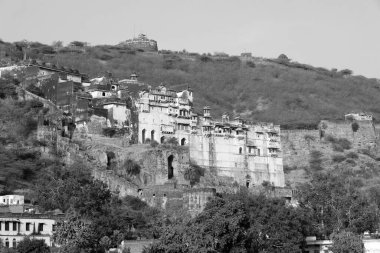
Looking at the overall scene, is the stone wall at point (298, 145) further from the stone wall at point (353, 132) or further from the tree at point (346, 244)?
the tree at point (346, 244)

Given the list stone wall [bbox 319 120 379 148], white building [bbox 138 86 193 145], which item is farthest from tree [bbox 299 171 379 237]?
stone wall [bbox 319 120 379 148]

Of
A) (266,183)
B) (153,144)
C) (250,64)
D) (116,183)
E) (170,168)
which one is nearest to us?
(116,183)

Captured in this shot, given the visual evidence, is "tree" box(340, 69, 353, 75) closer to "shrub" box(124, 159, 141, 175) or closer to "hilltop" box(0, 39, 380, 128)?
"hilltop" box(0, 39, 380, 128)

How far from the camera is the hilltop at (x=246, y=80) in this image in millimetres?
104625

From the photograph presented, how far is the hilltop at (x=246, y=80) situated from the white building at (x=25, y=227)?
41004mm

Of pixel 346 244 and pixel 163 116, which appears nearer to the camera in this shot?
pixel 346 244

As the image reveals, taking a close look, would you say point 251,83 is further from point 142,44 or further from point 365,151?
point 365,151

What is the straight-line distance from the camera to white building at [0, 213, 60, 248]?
55.7m

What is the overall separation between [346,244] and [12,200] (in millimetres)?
19402

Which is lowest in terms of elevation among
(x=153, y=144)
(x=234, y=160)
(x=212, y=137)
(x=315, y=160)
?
(x=234, y=160)

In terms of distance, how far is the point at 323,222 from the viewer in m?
67.8

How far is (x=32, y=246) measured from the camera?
173 feet

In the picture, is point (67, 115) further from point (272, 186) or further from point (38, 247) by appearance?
point (38, 247)

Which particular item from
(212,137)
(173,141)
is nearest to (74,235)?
(173,141)
